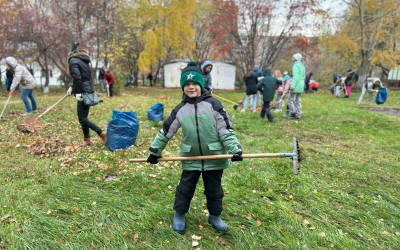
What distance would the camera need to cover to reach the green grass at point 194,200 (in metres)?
2.87

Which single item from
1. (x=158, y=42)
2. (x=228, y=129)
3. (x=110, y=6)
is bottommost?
(x=228, y=129)

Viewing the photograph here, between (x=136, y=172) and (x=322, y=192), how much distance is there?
294 centimetres

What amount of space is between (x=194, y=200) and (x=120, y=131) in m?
2.59

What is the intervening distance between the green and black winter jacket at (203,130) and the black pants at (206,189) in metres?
0.12

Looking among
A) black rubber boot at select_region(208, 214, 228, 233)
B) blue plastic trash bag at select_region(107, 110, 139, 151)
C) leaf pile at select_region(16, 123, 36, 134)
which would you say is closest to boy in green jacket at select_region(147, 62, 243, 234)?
black rubber boot at select_region(208, 214, 228, 233)

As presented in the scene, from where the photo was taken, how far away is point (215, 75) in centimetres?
2620

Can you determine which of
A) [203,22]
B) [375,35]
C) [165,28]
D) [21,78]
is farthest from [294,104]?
[203,22]

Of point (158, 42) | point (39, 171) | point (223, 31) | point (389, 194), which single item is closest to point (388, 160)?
point (389, 194)

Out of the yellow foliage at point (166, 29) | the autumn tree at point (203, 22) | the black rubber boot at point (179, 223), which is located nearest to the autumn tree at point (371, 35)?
the yellow foliage at point (166, 29)

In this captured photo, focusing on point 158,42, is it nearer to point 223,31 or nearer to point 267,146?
point 223,31

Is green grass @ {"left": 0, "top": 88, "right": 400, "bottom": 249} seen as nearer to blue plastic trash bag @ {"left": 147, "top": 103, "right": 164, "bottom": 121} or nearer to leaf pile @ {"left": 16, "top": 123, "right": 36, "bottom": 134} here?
leaf pile @ {"left": 16, "top": 123, "right": 36, "bottom": 134}

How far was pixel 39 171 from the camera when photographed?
14.5ft

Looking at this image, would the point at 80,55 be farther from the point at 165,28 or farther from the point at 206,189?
the point at 165,28

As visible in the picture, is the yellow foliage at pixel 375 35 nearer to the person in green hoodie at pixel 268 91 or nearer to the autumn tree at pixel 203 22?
the autumn tree at pixel 203 22
